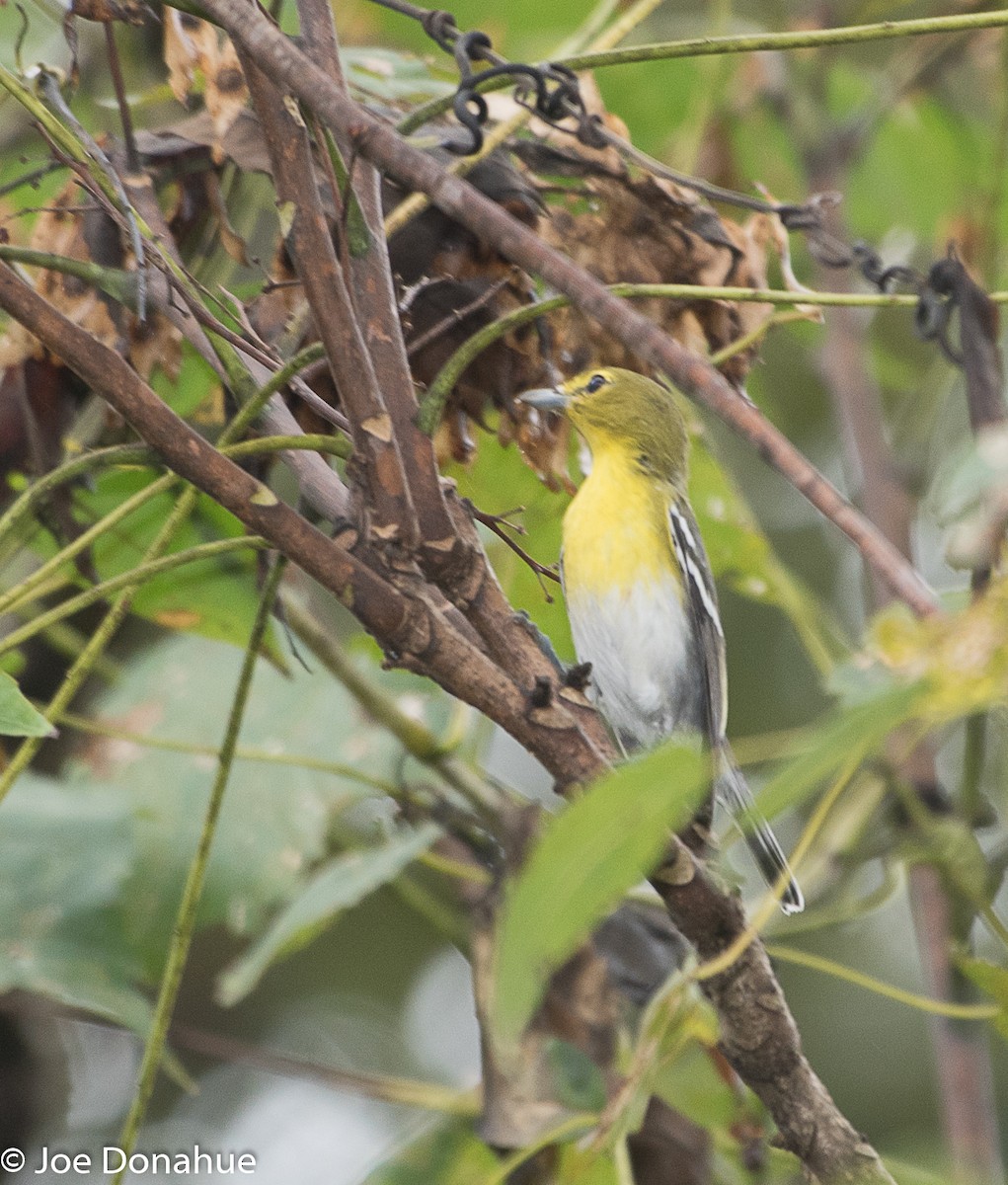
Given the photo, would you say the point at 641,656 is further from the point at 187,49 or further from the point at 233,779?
the point at 187,49

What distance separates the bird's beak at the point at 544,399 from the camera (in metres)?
1.86

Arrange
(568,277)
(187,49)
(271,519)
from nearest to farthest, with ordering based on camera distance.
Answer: (568,277)
(271,519)
(187,49)

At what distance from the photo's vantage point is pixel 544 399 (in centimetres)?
190

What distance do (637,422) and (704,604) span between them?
14.7 inches

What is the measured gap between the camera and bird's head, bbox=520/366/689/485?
2.57 metres

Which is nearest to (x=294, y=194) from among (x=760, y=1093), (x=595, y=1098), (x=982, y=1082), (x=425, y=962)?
(x=760, y=1093)

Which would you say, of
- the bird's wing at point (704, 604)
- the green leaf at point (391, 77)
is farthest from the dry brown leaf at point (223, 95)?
the bird's wing at point (704, 604)

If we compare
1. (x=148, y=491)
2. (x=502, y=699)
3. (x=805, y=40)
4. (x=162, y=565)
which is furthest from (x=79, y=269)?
(x=805, y=40)

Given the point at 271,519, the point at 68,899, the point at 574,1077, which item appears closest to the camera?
the point at 271,519

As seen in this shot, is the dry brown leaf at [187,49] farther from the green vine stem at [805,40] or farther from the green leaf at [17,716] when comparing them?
the green leaf at [17,716]

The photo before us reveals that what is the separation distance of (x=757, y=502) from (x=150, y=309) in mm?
3797

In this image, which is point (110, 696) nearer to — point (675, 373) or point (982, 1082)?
point (982, 1082)

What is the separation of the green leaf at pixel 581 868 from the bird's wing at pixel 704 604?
1.92 m

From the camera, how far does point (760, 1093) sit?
1.39 meters
